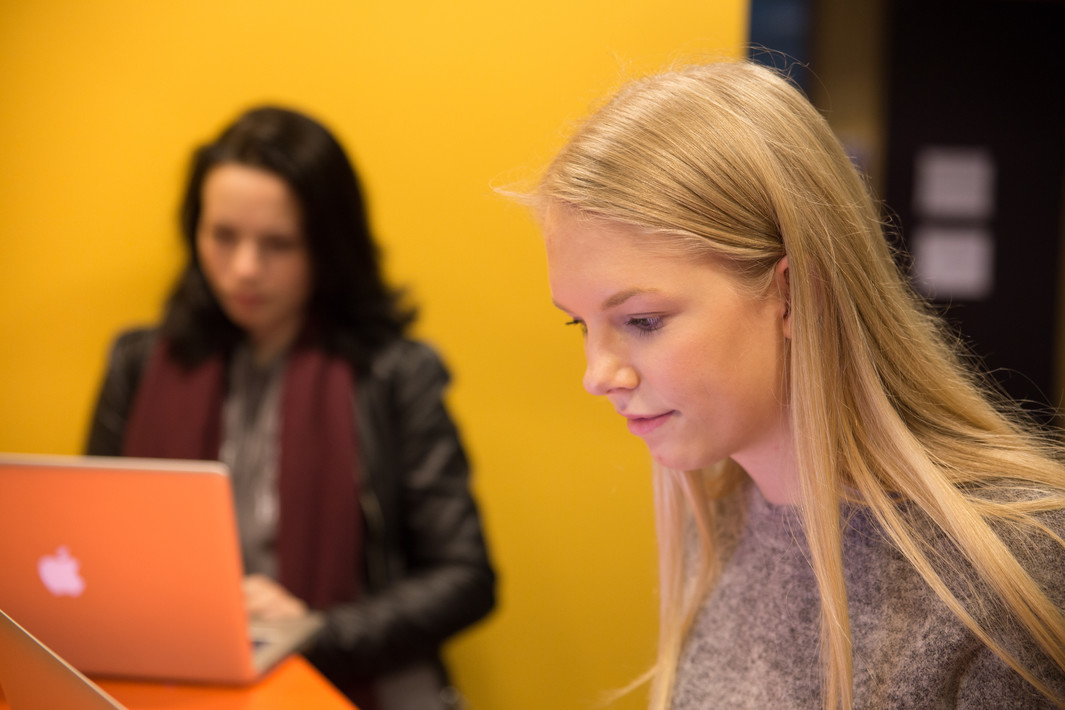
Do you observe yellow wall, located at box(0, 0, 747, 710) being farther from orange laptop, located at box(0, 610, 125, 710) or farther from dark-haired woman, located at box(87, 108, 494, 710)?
orange laptop, located at box(0, 610, 125, 710)

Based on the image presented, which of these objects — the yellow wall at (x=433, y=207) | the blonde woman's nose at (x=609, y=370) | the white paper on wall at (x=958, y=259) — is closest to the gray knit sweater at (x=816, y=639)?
the blonde woman's nose at (x=609, y=370)

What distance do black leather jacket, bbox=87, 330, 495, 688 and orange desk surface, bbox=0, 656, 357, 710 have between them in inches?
23.1

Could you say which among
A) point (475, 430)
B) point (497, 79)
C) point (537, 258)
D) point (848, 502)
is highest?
point (497, 79)

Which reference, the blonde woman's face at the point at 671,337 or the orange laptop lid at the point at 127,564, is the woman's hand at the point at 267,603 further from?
the blonde woman's face at the point at 671,337

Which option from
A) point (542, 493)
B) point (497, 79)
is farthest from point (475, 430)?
point (497, 79)

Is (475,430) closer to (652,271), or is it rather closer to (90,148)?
(90,148)

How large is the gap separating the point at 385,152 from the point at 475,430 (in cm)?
63

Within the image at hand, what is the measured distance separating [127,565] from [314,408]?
771 millimetres

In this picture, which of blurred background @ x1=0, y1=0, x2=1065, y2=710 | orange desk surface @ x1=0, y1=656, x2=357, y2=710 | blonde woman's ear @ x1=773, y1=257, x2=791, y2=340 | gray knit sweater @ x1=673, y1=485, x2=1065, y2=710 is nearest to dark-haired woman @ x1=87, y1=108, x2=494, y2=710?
blurred background @ x1=0, y1=0, x2=1065, y2=710

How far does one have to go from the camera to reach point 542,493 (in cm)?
198

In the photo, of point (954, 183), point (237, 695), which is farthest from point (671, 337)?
point (954, 183)

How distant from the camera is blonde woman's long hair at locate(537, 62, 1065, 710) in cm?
86

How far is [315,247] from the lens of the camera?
1.79 meters

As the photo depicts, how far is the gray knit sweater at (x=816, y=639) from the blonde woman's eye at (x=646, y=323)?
1.02 feet
